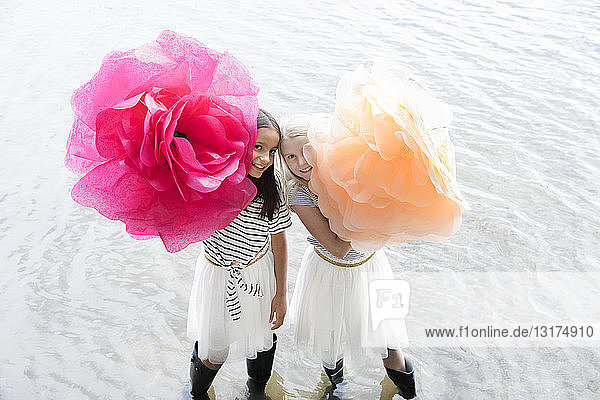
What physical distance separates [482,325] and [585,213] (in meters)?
0.85

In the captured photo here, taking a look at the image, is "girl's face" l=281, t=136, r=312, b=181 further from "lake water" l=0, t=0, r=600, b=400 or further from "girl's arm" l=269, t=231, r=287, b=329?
"lake water" l=0, t=0, r=600, b=400

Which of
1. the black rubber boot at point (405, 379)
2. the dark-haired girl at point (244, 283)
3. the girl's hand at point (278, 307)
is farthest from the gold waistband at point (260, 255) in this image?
the black rubber boot at point (405, 379)

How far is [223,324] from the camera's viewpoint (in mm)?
1530

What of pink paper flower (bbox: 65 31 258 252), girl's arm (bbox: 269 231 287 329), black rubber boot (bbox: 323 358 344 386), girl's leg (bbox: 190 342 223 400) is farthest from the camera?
black rubber boot (bbox: 323 358 344 386)

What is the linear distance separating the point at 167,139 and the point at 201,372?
803 millimetres

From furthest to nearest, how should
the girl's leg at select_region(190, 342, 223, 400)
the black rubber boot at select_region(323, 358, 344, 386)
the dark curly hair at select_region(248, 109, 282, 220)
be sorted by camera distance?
the black rubber boot at select_region(323, 358, 344, 386) < the girl's leg at select_region(190, 342, 223, 400) < the dark curly hair at select_region(248, 109, 282, 220)

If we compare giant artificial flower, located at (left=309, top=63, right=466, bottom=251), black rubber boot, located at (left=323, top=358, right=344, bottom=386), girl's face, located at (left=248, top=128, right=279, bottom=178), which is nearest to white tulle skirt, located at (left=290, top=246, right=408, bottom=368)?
black rubber boot, located at (left=323, top=358, right=344, bottom=386)

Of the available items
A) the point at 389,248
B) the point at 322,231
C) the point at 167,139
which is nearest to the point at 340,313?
the point at 322,231

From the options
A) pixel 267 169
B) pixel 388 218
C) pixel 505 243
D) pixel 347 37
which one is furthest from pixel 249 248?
pixel 347 37

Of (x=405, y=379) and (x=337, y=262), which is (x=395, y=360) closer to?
(x=405, y=379)

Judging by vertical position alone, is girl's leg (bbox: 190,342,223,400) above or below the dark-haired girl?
below

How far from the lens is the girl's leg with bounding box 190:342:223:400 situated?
1.61 meters

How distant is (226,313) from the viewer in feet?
4.98

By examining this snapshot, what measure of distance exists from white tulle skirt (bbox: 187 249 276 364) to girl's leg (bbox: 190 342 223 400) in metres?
0.04
